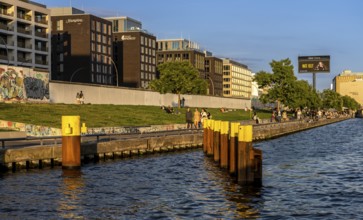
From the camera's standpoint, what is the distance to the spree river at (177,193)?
17.6 metres

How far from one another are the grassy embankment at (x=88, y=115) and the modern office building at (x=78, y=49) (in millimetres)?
79116

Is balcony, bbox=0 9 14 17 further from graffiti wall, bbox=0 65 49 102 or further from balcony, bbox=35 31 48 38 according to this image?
graffiti wall, bbox=0 65 49 102

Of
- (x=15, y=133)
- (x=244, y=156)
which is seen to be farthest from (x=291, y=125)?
(x=244, y=156)

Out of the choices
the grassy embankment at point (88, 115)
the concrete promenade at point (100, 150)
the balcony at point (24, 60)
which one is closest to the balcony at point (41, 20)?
the balcony at point (24, 60)

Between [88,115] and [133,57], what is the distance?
121363 millimetres

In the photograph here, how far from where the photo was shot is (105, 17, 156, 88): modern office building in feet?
577

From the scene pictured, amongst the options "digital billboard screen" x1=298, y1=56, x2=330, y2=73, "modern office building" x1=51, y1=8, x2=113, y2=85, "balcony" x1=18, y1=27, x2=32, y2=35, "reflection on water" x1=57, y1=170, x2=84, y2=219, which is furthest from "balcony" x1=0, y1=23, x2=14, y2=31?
"reflection on water" x1=57, y1=170, x2=84, y2=219

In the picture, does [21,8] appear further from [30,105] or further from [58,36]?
[30,105]

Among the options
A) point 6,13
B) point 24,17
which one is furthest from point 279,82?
point 6,13

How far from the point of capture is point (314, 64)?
157500 mm

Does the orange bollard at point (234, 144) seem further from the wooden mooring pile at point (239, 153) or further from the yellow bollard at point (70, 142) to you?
the yellow bollard at point (70, 142)

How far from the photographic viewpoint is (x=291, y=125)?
7806 cm

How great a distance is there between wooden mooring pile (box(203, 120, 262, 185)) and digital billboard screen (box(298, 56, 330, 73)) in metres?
127

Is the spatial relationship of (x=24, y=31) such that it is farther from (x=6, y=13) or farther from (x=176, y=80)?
(x=176, y=80)
